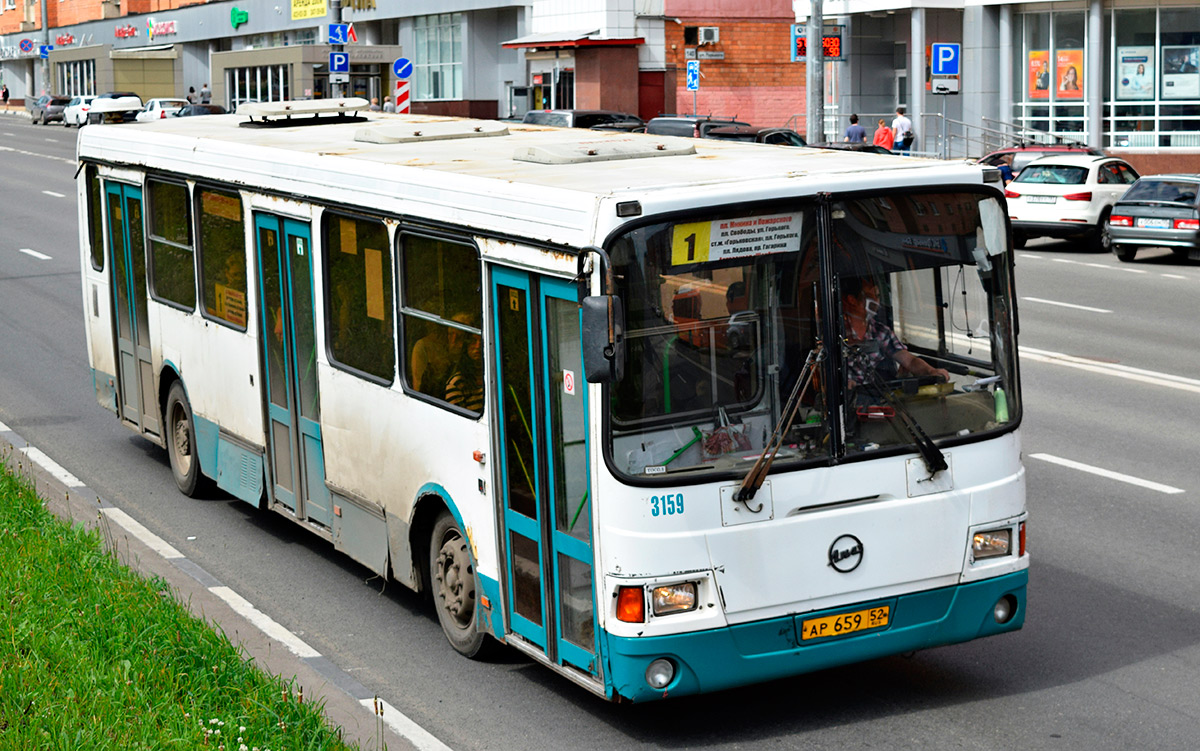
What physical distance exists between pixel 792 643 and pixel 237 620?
10.3 ft

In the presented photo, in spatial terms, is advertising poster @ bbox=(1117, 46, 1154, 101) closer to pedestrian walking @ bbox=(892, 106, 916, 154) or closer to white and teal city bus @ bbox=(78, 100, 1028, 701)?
pedestrian walking @ bbox=(892, 106, 916, 154)

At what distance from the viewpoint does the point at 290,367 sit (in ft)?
31.3

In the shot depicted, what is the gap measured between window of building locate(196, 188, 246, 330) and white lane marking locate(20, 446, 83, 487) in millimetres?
2156

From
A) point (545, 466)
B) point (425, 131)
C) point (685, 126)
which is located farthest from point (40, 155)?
point (545, 466)

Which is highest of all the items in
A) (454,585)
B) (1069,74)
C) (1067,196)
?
(1069,74)

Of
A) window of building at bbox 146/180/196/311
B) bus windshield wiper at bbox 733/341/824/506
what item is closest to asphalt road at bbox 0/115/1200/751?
bus windshield wiper at bbox 733/341/824/506

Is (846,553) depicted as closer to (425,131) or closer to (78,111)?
(425,131)

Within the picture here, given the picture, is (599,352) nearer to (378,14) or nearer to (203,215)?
(203,215)

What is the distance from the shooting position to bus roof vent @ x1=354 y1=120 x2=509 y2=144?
31.7 ft

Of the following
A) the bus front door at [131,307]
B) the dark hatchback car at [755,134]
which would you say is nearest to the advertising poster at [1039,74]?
the dark hatchback car at [755,134]

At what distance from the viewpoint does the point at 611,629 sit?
6434 millimetres

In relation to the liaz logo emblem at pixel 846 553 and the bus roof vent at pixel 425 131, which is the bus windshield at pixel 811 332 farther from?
the bus roof vent at pixel 425 131

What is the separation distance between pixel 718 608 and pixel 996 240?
2086 mm

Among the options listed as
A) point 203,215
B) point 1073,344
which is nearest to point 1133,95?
point 1073,344
